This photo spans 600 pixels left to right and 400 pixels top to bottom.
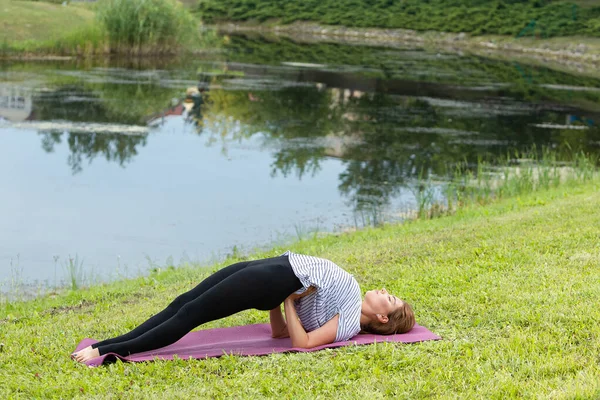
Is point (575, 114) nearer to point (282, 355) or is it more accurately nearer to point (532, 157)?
point (532, 157)

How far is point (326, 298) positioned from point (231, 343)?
68cm

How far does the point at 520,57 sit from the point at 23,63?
2588cm

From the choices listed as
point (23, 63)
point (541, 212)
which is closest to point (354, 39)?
point (23, 63)

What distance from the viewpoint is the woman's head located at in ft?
17.6

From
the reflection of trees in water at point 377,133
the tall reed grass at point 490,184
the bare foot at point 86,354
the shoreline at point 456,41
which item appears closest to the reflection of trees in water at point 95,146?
the reflection of trees in water at point 377,133

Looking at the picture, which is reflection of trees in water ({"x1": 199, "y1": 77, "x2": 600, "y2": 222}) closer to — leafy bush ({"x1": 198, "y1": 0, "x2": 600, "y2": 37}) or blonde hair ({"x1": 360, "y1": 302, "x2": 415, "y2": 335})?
blonde hair ({"x1": 360, "y1": 302, "x2": 415, "y2": 335})

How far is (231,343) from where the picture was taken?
17.6 ft

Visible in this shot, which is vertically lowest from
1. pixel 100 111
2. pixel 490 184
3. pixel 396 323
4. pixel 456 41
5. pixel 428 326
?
pixel 490 184

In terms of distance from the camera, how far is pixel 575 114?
75.6 feet

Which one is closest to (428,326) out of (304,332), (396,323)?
(396,323)

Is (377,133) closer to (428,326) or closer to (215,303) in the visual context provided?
(428,326)

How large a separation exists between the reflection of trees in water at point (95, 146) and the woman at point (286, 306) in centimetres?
975

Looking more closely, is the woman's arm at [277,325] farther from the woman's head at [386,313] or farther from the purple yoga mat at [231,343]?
the woman's head at [386,313]

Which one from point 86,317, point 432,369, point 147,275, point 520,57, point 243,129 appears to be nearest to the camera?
point 432,369
